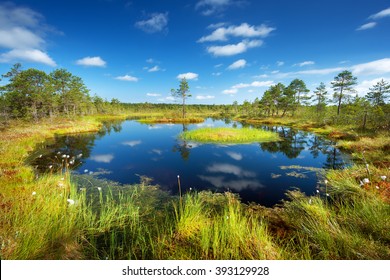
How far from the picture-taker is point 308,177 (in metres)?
11.6

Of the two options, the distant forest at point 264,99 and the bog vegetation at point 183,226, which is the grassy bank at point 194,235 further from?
the distant forest at point 264,99

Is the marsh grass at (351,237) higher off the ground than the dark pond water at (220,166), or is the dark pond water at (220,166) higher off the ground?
the marsh grass at (351,237)

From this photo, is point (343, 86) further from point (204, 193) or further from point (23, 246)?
Answer: point (23, 246)

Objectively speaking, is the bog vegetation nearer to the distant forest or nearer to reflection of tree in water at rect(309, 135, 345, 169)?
reflection of tree in water at rect(309, 135, 345, 169)

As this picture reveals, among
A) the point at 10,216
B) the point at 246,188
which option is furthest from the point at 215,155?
the point at 10,216

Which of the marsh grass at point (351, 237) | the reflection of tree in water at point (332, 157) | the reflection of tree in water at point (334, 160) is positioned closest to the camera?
the marsh grass at point (351, 237)

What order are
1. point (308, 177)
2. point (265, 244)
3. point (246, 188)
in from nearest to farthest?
point (265, 244) → point (246, 188) → point (308, 177)

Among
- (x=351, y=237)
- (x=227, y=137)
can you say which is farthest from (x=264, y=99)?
(x=351, y=237)

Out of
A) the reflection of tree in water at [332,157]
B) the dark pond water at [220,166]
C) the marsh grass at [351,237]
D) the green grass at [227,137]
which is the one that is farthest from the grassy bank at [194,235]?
the green grass at [227,137]

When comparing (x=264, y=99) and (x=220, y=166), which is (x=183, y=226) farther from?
(x=264, y=99)
